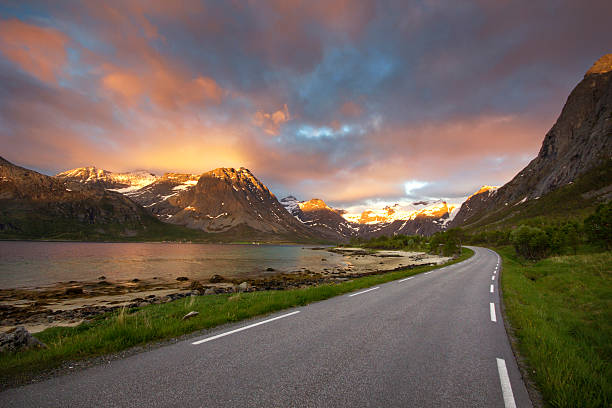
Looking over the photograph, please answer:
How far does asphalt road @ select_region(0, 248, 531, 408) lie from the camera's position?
4383mm

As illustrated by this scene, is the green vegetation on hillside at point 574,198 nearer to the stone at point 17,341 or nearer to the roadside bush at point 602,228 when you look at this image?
the roadside bush at point 602,228

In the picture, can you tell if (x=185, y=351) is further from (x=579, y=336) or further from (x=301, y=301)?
(x=579, y=336)

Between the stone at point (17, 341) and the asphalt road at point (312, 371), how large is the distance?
3368 millimetres

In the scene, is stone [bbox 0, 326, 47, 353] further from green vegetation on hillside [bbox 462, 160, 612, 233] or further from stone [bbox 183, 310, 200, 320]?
green vegetation on hillside [bbox 462, 160, 612, 233]

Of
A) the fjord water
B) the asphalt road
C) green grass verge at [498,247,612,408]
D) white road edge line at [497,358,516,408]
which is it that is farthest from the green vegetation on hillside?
white road edge line at [497,358,516,408]

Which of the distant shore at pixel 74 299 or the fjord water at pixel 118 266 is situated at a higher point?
the distant shore at pixel 74 299

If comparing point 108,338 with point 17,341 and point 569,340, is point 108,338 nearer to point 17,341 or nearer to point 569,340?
point 17,341

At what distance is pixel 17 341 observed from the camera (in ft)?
23.4

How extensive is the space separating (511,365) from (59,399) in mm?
9062

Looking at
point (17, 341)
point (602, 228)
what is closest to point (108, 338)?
point (17, 341)

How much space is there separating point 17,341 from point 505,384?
1193 cm

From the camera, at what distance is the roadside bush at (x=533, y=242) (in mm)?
47987

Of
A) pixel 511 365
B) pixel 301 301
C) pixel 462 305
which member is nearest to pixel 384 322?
pixel 511 365

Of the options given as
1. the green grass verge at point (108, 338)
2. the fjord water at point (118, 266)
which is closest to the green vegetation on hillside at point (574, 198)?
the fjord water at point (118, 266)
